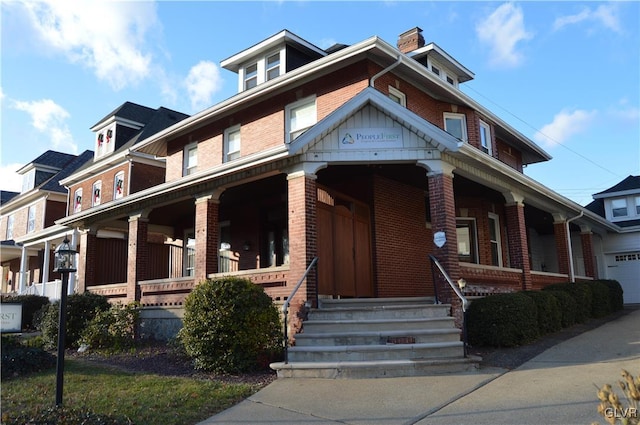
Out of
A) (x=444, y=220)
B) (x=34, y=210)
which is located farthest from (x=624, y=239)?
(x=34, y=210)

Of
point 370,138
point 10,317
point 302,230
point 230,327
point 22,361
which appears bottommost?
point 22,361

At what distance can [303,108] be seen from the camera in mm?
14547

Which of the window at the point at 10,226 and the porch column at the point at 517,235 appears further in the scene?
the window at the point at 10,226

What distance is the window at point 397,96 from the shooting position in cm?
1380

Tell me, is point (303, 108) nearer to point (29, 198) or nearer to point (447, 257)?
point (447, 257)

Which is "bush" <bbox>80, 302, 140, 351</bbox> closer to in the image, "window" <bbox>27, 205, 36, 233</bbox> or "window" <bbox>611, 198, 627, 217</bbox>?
"window" <bbox>611, 198, 627, 217</bbox>

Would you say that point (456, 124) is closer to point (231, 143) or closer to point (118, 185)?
point (231, 143)

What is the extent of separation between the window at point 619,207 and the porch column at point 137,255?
2186cm

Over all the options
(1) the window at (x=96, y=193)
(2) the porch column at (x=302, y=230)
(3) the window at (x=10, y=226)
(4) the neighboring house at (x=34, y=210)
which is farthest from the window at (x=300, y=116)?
(3) the window at (x=10, y=226)

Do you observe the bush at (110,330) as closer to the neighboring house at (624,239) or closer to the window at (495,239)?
the window at (495,239)

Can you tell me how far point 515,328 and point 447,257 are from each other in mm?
1777

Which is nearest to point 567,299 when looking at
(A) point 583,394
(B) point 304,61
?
(A) point 583,394

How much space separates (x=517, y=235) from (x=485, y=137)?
5.43 m

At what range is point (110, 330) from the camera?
474 inches
